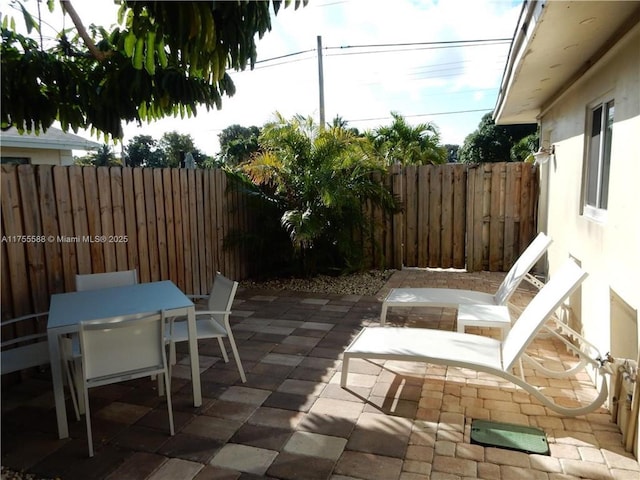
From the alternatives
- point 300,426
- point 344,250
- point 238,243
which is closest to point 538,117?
point 344,250

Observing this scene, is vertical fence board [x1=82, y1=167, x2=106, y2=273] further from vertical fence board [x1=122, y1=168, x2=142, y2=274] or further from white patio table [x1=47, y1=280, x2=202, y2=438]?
white patio table [x1=47, y1=280, x2=202, y2=438]

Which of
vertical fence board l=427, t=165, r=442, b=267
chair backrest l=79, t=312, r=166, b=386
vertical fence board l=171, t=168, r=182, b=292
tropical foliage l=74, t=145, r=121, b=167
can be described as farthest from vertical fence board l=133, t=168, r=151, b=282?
tropical foliage l=74, t=145, r=121, b=167

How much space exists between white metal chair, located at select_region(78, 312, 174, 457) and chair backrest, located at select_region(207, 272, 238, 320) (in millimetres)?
788

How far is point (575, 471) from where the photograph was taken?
2.36 meters

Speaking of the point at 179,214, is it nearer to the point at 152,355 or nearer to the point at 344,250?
the point at 344,250

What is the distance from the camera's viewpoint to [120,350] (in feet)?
9.02

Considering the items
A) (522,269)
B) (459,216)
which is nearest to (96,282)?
(522,269)

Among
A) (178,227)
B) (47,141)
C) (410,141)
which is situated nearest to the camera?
(178,227)

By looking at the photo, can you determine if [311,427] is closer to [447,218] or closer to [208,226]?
[208,226]

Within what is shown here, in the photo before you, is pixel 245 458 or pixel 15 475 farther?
pixel 245 458

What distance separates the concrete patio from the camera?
8.03ft

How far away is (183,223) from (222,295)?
104 inches

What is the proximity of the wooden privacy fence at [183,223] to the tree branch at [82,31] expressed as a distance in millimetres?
1175

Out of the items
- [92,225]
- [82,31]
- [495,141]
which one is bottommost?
[92,225]
